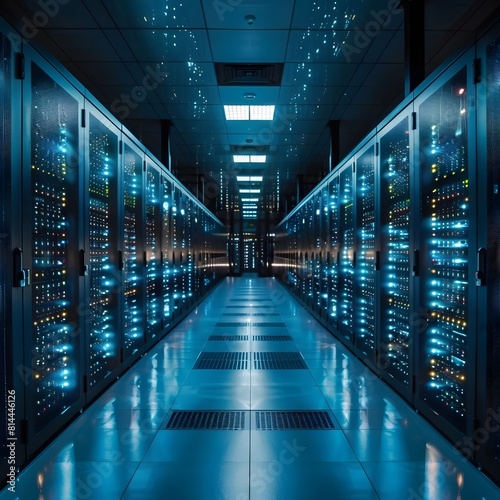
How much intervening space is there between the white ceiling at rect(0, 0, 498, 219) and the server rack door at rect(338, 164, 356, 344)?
4.24 feet

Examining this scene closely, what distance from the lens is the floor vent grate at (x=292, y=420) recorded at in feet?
8.86

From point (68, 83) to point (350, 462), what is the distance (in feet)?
9.85

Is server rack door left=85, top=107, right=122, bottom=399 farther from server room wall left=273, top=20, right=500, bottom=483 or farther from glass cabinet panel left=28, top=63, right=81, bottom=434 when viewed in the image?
server room wall left=273, top=20, right=500, bottom=483

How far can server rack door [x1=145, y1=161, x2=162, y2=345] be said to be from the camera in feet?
16.4

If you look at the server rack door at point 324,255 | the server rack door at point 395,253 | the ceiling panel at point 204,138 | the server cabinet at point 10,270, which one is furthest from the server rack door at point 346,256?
the server cabinet at point 10,270

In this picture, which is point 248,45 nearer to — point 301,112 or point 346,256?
point 301,112

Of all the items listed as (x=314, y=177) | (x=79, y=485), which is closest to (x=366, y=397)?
(x=79, y=485)

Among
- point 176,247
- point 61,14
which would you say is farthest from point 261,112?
point 61,14

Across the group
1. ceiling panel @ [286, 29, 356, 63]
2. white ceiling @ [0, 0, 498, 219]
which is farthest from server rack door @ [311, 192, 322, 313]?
ceiling panel @ [286, 29, 356, 63]

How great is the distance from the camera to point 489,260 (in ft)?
6.80

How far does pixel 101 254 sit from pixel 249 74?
3163 mm

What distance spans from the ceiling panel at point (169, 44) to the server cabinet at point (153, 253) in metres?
1.24

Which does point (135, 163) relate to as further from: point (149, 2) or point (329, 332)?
point (329, 332)

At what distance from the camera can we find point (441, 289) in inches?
105
